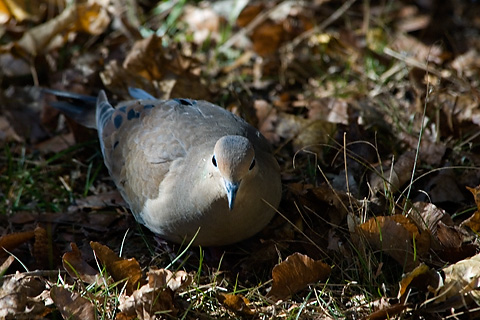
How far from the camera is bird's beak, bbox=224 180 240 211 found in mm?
2906

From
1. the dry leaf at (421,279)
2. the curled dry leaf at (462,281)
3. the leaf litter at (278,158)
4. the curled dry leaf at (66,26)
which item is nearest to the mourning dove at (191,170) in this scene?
the leaf litter at (278,158)

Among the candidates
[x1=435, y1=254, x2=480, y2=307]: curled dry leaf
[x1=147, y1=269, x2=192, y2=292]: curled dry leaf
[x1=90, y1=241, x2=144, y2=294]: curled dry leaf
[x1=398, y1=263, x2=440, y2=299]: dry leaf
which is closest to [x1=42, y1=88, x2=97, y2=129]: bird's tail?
[x1=90, y1=241, x2=144, y2=294]: curled dry leaf

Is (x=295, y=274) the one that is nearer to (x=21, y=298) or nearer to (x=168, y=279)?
(x=168, y=279)

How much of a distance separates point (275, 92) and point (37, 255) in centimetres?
249

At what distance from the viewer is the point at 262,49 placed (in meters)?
5.45

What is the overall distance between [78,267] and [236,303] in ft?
2.89

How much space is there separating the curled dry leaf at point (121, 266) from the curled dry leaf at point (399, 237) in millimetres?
1175

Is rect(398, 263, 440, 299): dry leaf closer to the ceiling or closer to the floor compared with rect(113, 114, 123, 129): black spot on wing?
closer to the floor

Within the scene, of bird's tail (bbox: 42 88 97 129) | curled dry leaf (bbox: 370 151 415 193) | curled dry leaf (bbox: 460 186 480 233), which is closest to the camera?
curled dry leaf (bbox: 460 186 480 233)

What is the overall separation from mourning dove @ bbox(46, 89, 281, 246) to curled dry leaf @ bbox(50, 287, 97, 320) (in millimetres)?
685

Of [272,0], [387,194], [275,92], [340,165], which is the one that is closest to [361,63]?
[275,92]

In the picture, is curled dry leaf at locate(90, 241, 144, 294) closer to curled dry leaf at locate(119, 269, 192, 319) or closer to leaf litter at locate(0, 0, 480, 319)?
leaf litter at locate(0, 0, 480, 319)

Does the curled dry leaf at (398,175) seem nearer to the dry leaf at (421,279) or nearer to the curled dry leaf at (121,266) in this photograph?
the dry leaf at (421,279)

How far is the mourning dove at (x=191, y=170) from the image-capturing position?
3.07 metres
